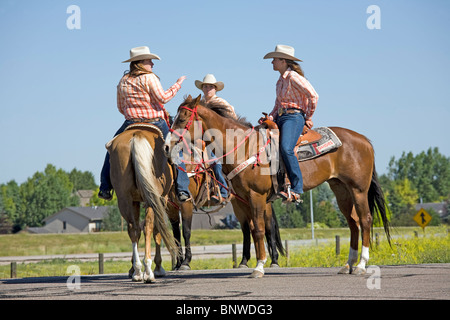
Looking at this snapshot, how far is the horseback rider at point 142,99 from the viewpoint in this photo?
34.0ft

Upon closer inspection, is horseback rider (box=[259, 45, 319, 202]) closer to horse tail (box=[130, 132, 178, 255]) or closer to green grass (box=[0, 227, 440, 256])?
horse tail (box=[130, 132, 178, 255])

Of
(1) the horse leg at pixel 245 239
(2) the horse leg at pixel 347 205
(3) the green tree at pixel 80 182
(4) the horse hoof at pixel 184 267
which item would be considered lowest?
(4) the horse hoof at pixel 184 267

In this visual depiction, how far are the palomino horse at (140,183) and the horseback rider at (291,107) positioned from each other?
2199mm

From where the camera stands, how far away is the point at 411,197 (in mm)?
120375

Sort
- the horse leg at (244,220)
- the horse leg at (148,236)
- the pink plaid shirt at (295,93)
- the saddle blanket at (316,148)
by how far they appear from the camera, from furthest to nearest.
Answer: the horse leg at (244,220)
the saddle blanket at (316,148)
the pink plaid shirt at (295,93)
the horse leg at (148,236)

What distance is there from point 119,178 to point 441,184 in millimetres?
148642

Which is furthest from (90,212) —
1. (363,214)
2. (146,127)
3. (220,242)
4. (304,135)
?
(146,127)

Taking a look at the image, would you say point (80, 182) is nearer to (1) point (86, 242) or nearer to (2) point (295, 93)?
(1) point (86, 242)

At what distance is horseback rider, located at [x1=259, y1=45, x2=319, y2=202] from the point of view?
35.2 feet

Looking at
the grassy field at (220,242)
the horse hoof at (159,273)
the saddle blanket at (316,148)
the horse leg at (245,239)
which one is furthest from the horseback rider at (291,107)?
the grassy field at (220,242)

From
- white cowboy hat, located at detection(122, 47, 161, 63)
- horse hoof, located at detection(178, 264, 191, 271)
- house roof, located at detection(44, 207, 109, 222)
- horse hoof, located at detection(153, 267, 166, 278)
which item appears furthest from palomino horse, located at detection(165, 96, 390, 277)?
house roof, located at detection(44, 207, 109, 222)

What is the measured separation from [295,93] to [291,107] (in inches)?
10.0

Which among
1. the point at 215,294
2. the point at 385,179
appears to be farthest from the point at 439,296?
the point at 385,179

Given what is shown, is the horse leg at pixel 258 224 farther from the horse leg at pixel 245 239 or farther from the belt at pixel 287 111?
the horse leg at pixel 245 239
